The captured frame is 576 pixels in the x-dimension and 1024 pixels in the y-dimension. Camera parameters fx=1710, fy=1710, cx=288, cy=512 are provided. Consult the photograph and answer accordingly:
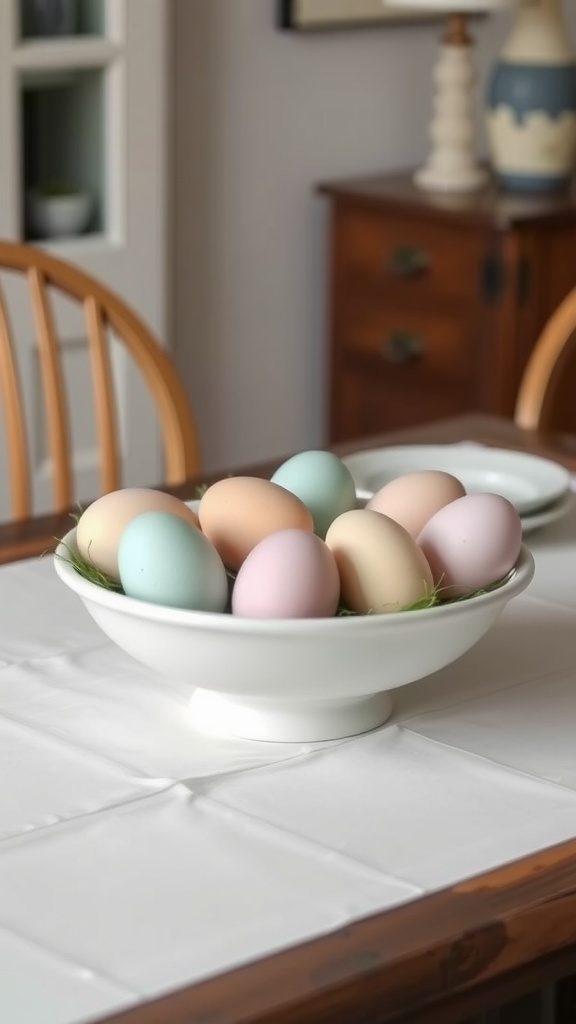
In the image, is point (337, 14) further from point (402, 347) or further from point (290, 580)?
point (290, 580)

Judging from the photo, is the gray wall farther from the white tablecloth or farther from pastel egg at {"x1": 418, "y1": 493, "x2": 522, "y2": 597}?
pastel egg at {"x1": 418, "y1": 493, "x2": 522, "y2": 597}

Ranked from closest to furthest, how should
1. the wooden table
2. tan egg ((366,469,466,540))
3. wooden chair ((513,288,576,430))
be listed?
1. the wooden table
2. tan egg ((366,469,466,540))
3. wooden chair ((513,288,576,430))

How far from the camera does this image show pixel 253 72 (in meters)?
3.03

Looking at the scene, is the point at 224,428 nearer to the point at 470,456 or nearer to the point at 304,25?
the point at 304,25

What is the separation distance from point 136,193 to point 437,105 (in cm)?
61

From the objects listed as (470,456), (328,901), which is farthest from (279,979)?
(470,456)

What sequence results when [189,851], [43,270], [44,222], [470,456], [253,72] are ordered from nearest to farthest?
1. [189,851]
2. [470,456]
3. [43,270]
4. [44,222]
5. [253,72]

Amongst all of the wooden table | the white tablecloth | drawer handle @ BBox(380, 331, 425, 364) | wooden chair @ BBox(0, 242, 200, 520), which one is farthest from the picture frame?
the wooden table

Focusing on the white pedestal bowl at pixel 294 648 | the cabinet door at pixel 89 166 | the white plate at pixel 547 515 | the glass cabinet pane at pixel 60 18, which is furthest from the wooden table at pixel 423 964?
the glass cabinet pane at pixel 60 18

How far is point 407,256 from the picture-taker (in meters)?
2.97

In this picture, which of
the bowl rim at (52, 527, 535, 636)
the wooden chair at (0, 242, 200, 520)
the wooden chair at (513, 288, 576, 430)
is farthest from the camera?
the wooden chair at (513, 288, 576, 430)

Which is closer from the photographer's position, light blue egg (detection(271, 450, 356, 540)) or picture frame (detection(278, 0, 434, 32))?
light blue egg (detection(271, 450, 356, 540))

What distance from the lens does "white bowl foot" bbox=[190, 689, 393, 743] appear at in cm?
100

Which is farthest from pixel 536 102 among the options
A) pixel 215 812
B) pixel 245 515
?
pixel 215 812
